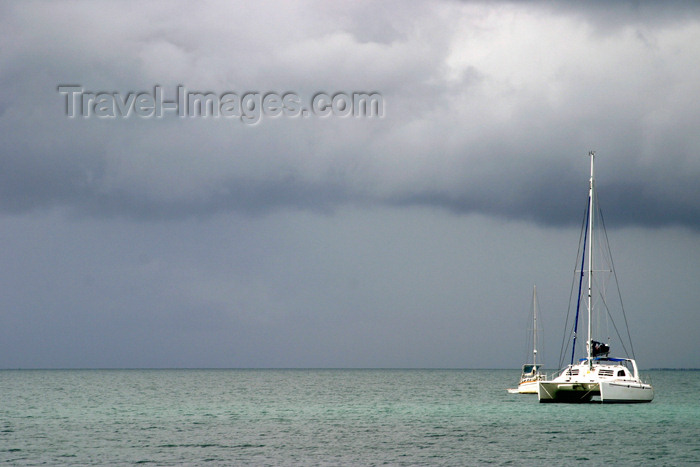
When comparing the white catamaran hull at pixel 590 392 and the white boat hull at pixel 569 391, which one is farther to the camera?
the white boat hull at pixel 569 391

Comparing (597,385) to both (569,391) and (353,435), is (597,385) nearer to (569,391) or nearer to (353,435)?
(569,391)

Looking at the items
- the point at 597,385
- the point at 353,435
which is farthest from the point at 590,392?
the point at 353,435

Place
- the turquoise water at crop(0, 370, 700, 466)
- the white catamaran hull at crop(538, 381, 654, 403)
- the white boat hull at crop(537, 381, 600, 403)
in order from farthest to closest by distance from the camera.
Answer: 1. the white boat hull at crop(537, 381, 600, 403)
2. the white catamaran hull at crop(538, 381, 654, 403)
3. the turquoise water at crop(0, 370, 700, 466)

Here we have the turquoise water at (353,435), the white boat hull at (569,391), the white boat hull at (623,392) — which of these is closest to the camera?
the turquoise water at (353,435)

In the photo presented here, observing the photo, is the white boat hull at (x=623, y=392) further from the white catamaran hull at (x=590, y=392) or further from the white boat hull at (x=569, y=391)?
the white boat hull at (x=569, y=391)

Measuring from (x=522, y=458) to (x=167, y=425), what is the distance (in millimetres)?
32164

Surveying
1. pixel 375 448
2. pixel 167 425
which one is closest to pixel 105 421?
pixel 167 425

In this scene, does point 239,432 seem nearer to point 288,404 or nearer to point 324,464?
point 324,464

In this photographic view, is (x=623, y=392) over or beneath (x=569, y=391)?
beneath

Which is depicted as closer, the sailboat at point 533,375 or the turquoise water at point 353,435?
the turquoise water at point 353,435

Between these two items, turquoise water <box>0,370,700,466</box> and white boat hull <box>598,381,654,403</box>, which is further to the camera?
white boat hull <box>598,381,654,403</box>

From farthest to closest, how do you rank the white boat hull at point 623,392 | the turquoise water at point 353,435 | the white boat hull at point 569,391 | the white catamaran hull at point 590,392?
1. the white boat hull at point 569,391
2. the white catamaran hull at point 590,392
3. the white boat hull at point 623,392
4. the turquoise water at point 353,435

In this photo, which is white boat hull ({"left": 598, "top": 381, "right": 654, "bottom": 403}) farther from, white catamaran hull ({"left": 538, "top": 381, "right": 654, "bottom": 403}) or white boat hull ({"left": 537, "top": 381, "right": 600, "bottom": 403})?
white boat hull ({"left": 537, "top": 381, "right": 600, "bottom": 403})

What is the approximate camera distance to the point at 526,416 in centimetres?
7706
